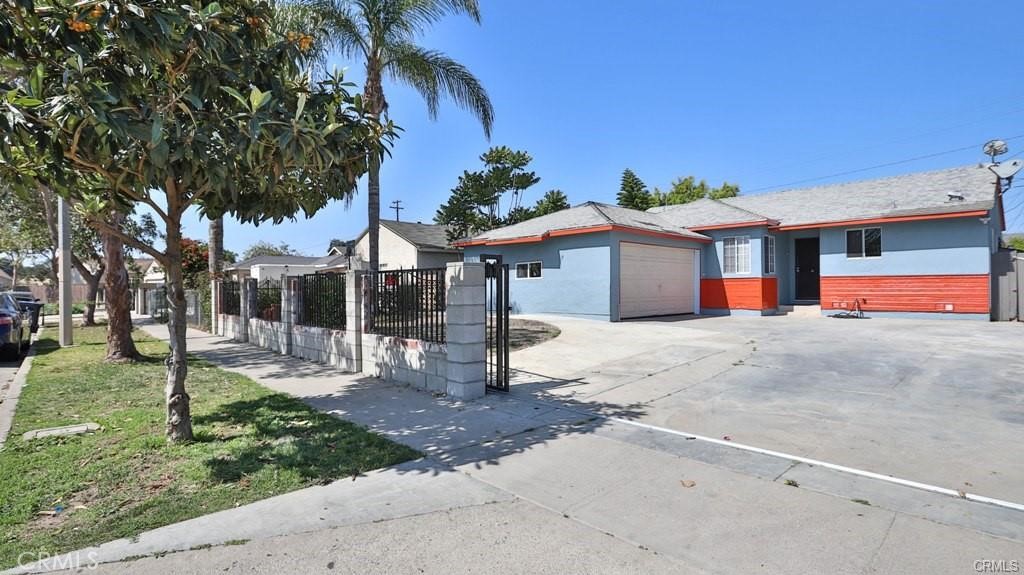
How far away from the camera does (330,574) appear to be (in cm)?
290

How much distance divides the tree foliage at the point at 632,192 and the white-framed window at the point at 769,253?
619 inches

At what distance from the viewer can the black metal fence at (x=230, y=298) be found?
1447 centimetres

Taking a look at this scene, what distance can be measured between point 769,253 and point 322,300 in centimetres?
1577

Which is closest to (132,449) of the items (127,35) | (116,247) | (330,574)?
(330,574)

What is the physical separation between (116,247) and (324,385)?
6.29m

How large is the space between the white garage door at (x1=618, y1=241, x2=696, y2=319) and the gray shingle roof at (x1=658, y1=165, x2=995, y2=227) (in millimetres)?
2183

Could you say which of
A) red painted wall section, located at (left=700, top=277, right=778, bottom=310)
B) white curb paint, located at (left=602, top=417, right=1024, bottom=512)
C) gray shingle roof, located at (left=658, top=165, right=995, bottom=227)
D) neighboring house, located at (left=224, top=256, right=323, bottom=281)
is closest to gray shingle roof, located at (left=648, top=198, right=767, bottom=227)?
gray shingle roof, located at (left=658, top=165, right=995, bottom=227)

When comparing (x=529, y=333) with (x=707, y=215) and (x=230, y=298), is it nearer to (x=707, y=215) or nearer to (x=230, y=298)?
(x=230, y=298)

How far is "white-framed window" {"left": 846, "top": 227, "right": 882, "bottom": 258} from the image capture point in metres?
16.8

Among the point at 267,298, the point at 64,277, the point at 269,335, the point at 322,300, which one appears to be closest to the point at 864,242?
the point at 322,300

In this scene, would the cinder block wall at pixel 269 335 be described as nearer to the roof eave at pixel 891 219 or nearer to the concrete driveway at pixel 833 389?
the concrete driveway at pixel 833 389

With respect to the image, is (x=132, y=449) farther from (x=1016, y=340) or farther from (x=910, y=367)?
(x=1016, y=340)

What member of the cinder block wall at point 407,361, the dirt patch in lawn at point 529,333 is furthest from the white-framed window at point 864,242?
the cinder block wall at point 407,361

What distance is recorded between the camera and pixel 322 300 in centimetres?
1002
